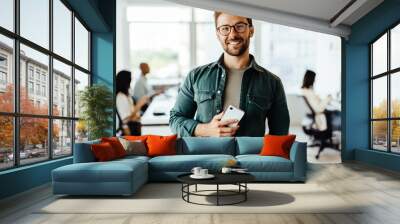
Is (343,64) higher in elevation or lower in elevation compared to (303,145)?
higher

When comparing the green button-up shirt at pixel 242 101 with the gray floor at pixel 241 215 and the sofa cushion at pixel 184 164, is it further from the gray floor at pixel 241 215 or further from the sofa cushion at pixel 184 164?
the gray floor at pixel 241 215

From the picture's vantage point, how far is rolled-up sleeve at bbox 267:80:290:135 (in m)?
8.24

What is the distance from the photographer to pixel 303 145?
243 inches

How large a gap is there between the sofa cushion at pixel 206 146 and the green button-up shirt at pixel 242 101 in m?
1.17

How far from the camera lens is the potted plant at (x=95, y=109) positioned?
783cm

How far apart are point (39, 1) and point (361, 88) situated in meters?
7.14

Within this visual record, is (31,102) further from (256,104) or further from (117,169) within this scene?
(256,104)

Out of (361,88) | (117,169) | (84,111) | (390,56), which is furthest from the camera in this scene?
(361,88)

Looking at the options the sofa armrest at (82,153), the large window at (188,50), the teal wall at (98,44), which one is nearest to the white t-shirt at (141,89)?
the large window at (188,50)

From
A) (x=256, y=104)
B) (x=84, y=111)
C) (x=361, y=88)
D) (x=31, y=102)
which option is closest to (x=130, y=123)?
(x=84, y=111)

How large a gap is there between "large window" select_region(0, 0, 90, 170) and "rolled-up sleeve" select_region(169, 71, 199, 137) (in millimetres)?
1885

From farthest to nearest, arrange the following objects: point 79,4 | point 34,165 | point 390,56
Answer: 1. point 390,56
2. point 79,4
3. point 34,165

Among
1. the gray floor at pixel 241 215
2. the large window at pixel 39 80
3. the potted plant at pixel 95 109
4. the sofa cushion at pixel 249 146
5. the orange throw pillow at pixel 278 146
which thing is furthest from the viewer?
the potted plant at pixel 95 109

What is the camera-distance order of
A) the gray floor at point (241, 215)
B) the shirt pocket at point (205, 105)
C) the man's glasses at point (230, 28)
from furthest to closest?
the man's glasses at point (230, 28)
the shirt pocket at point (205, 105)
the gray floor at point (241, 215)
